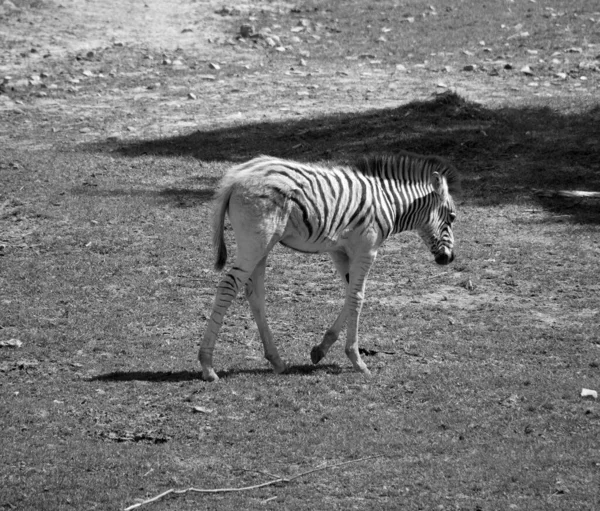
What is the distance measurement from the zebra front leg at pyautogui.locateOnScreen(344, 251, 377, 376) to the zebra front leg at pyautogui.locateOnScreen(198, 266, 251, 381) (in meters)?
1.21

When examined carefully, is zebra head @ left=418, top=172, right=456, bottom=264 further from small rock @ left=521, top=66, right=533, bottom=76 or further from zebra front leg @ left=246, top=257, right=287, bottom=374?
small rock @ left=521, top=66, right=533, bottom=76

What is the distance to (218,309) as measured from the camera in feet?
34.0

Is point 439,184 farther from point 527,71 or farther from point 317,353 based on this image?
point 527,71

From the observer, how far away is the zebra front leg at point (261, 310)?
35.1 feet

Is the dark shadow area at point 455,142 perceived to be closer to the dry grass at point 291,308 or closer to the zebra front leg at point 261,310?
the dry grass at point 291,308

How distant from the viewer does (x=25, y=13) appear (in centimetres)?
2570

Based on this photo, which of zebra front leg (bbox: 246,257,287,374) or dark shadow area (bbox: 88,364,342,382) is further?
zebra front leg (bbox: 246,257,287,374)

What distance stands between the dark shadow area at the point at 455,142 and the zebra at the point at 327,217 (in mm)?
5402

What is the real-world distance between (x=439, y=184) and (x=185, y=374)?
3.44m

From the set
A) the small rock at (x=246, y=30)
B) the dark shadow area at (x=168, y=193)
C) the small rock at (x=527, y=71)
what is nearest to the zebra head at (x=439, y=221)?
the dark shadow area at (x=168, y=193)

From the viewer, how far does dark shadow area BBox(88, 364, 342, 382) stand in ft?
34.5

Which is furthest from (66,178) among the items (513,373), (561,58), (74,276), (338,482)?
(561,58)

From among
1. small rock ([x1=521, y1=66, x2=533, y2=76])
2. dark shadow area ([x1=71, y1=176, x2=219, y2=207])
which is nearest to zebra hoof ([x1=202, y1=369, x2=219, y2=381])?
dark shadow area ([x1=71, y1=176, x2=219, y2=207])

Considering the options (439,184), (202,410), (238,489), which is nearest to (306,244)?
(439,184)
